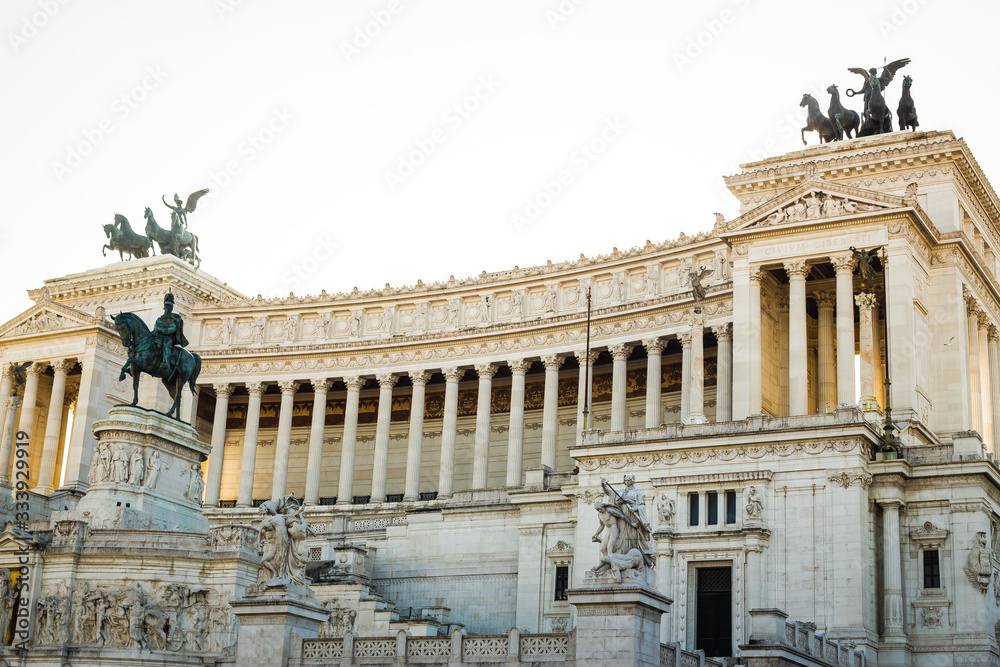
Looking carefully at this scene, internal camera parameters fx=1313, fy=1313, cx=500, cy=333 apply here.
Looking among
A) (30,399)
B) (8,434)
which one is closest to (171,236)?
(30,399)

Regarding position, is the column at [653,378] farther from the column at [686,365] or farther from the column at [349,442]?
the column at [349,442]

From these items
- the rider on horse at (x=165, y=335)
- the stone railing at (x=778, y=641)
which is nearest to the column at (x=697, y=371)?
the stone railing at (x=778, y=641)

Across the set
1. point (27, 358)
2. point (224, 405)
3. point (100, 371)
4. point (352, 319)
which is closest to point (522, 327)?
point (352, 319)

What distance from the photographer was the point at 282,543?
3472 centimetres

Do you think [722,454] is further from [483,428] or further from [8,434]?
[8,434]

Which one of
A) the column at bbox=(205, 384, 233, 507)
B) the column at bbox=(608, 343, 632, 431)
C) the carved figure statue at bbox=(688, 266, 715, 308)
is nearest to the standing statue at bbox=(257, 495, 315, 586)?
the carved figure statue at bbox=(688, 266, 715, 308)

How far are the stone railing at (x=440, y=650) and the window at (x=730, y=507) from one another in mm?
17829

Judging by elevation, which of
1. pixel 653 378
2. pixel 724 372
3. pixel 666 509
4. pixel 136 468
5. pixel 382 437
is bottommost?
pixel 666 509

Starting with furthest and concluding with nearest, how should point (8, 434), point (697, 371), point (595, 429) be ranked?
1. point (8, 434)
2. point (697, 371)
3. point (595, 429)

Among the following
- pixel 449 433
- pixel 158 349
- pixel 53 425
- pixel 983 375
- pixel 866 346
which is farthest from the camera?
pixel 53 425

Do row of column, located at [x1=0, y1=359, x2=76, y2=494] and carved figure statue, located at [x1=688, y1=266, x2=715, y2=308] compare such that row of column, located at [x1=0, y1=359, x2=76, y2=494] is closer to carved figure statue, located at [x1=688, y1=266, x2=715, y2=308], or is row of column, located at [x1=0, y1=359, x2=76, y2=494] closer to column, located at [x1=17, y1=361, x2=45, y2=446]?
column, located at [x1=17, y1=361, x2=45, y2=446]

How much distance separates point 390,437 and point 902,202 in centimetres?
3842

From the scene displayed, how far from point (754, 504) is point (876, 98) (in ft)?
94.0

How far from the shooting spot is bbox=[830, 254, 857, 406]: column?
56.7 meters
